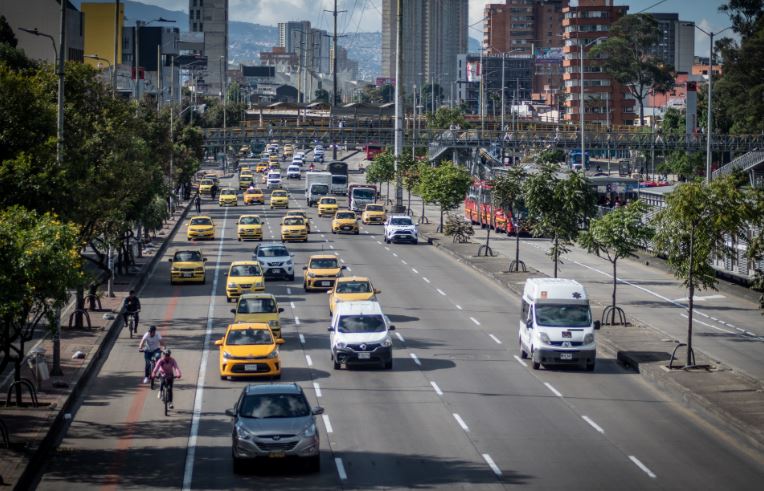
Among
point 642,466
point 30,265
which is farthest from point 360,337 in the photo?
point 30,265

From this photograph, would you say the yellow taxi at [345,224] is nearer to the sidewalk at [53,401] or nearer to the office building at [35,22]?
the sidewalk at [53,401]

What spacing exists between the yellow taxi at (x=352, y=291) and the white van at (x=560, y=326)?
8.17 meters

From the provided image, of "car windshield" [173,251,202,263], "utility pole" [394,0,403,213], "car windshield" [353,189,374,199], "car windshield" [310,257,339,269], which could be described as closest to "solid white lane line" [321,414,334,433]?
"car windshield" [310,257,339,269]

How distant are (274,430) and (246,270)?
25.9m

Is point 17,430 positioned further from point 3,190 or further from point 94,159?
point 94,159

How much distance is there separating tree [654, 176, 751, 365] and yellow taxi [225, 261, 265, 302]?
16819mm

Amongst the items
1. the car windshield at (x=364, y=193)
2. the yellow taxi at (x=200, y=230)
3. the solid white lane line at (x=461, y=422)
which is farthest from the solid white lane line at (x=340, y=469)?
the car windshield at (x=364, y=193)

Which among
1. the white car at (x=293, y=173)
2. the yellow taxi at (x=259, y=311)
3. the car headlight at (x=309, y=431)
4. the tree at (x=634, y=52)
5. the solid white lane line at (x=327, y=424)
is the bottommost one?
the solid white lane line at (x=327, y=424)

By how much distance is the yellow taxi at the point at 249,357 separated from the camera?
31.8m

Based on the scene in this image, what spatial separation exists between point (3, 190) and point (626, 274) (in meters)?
36.9

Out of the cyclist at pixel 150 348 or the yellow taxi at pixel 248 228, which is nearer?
the cyclist at pixel 150 348

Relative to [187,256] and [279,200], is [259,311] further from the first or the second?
[279,200]

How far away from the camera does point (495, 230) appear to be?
8256 centimetres

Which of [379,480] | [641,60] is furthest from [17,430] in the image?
[641,60]
